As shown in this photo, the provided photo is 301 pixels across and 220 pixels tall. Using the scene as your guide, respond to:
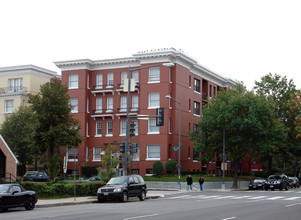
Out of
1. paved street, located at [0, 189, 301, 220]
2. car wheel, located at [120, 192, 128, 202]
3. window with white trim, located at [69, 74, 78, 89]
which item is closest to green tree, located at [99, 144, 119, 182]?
car wheel, located at [120, 192, 128, 202]

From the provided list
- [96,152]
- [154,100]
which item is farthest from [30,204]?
[96,152]

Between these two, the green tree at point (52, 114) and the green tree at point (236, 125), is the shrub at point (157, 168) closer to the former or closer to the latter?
the green tree at point (236, 125)

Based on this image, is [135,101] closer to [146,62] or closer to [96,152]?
[146,62]

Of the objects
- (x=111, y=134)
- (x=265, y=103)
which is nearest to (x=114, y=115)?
(x=111, y=134)

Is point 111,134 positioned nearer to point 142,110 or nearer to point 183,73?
point 142,110

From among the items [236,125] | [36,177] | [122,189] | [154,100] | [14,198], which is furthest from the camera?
[154,100]

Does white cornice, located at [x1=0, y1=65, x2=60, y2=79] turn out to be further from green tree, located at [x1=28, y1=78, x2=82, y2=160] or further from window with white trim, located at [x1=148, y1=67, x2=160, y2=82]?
green tree, located at [x1=28, y1=78, x2=82, y2=160]

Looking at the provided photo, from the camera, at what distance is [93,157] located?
62.8 meters

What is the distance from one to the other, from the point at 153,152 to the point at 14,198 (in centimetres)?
3759

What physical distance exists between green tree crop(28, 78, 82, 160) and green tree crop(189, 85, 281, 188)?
1638 centimetres

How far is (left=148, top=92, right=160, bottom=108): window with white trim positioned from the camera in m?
59.0

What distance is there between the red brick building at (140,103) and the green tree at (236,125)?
218 inches

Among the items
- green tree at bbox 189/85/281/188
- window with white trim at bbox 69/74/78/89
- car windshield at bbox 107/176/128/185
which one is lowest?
car windshield at bbox 107/176/128/185

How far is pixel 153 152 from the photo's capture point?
58688 millimetres
